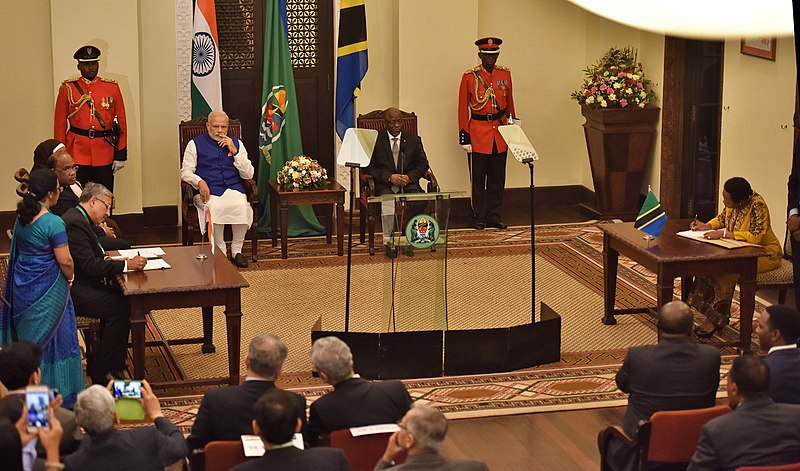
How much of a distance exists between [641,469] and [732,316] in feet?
11.9

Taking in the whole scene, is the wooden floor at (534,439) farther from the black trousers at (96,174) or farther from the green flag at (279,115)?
the black trousers at (96,174)

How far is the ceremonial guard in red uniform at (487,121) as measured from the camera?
9.59 m

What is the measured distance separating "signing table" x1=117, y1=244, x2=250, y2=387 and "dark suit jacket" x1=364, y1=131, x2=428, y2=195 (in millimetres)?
3063

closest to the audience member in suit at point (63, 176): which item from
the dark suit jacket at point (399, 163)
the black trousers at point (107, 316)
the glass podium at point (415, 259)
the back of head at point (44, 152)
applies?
the back of head at point (44, 152)

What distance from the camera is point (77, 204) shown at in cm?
577

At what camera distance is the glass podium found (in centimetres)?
565

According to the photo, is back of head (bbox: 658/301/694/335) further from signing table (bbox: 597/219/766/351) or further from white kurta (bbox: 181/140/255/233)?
white kurta (bbox: 181/140/255/233)

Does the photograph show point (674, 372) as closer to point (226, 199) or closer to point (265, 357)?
point (265, 357)

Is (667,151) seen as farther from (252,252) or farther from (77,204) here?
(77,204)

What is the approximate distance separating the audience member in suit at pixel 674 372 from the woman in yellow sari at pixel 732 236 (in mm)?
2452

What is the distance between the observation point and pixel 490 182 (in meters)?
9.71

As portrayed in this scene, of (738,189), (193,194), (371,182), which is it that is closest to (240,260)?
(193,194)

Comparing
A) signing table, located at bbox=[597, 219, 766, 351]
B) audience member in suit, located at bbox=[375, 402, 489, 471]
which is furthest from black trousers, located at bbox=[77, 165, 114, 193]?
audience member in suit, located at bbox=[375, 402, 489, 471]

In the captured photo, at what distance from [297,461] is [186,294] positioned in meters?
2.65
